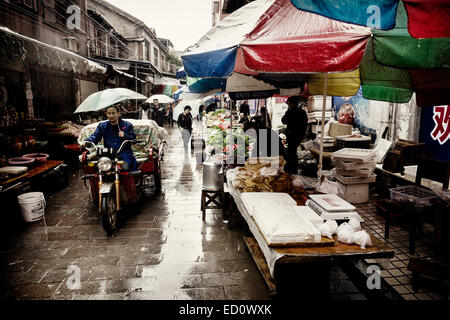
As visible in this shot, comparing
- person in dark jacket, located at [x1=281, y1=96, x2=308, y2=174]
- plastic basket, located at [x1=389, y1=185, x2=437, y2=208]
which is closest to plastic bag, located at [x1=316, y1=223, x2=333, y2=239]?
plastic basket, located at [x1=389, y1=185, x2=437, y2=208]

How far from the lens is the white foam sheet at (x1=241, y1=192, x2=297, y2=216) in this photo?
3.67 meters

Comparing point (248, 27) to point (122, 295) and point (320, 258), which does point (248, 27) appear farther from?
point (122, 295)

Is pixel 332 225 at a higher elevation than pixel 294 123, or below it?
below

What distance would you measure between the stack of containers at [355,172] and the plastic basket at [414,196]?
4.54 feet

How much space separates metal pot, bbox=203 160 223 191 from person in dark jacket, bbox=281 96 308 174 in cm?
368

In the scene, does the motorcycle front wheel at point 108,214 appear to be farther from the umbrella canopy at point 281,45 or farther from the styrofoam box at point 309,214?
the styrofoam box at point 309,214

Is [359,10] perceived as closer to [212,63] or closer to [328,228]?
[212,63]

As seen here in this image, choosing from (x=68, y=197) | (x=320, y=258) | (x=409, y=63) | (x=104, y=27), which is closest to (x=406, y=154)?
(x=409, y=63)

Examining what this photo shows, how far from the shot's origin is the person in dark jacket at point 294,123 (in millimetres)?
8305

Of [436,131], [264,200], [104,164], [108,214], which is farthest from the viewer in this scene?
[436,131]

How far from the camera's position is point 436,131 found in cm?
624

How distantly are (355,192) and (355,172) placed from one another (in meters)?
0.53

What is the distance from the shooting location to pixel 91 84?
16.9 meters

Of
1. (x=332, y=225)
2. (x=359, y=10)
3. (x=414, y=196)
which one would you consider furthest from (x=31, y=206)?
(x=414, y=196)
